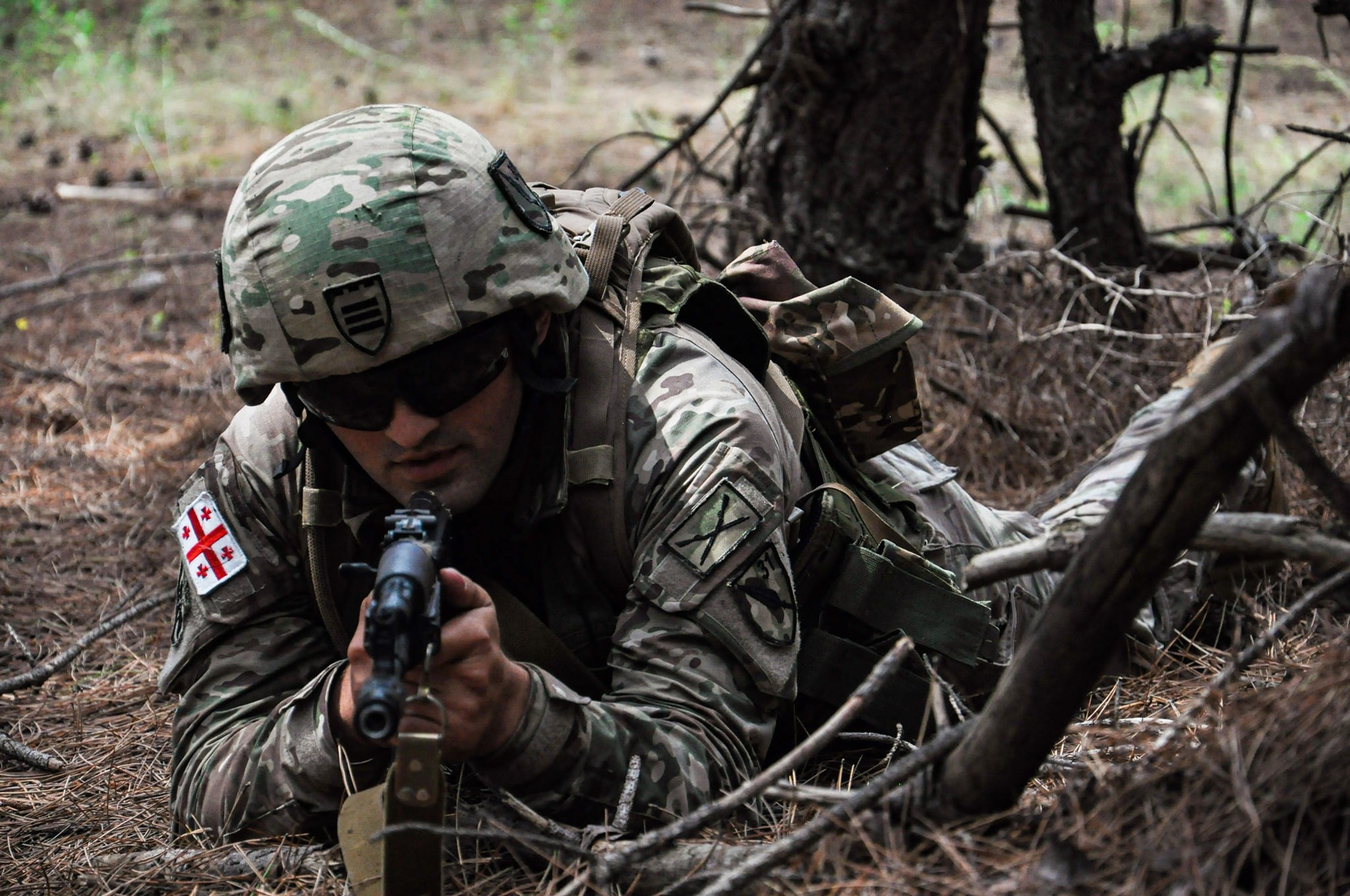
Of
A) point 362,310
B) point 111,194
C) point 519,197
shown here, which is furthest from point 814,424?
point 111,194

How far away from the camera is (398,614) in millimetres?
1683

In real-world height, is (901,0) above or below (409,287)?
above

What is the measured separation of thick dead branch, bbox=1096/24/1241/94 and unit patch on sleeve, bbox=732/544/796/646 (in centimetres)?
269

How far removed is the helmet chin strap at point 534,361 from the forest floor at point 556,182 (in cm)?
85

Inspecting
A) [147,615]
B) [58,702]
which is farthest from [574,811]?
[147,615]

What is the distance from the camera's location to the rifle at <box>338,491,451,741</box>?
1.62 meters

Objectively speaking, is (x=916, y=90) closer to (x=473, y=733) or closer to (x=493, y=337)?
(x=493, y=337)

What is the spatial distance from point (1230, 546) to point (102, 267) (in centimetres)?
498

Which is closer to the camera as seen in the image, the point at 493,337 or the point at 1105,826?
the point at 1105,826

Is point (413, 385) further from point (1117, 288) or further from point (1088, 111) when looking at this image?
point (1088, 111)

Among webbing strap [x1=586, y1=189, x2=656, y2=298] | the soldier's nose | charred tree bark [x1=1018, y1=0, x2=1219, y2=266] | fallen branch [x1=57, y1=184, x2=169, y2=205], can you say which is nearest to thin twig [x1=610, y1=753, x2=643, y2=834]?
the soldier's nose

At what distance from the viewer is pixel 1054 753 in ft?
7.48

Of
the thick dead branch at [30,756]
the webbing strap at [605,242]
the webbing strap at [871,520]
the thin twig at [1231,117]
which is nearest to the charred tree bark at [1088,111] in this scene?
the thin twig at [1231,117]

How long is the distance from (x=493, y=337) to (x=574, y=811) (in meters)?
0.84
